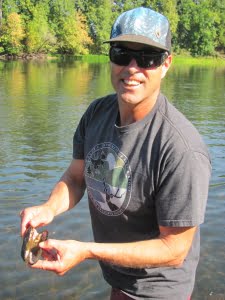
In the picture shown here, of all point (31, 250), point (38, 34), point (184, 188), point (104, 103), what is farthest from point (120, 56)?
point (38, 34)

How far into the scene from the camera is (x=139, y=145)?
Answer: 256 centimetres

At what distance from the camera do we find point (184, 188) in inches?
93.3

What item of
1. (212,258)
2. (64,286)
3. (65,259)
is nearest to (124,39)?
(65,259)

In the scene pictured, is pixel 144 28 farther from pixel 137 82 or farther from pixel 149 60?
pixel 137 82

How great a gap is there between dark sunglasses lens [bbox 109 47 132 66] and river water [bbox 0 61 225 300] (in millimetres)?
3715

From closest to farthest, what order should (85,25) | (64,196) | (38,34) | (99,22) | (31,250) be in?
(31,250), (64,196), (38,34), (85,25), (99,22)

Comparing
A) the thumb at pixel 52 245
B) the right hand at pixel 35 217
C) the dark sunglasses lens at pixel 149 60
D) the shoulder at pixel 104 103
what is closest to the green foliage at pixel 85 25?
the shoulder at pixel 104 103

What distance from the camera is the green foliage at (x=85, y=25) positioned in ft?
237

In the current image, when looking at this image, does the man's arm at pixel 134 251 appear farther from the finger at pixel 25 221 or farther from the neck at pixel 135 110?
the neck at pixel 135 110

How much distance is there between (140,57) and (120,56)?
141mm

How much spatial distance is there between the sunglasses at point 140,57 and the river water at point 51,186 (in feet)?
12.3

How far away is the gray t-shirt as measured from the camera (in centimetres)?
239

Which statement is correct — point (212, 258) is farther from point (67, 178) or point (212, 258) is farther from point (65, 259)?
point (65, 259)

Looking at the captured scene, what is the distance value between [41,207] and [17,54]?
70.7 m
